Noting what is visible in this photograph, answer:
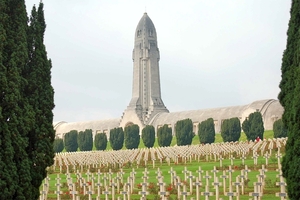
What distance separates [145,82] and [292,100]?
57855mm

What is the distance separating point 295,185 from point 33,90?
19.0ft

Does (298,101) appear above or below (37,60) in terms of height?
below

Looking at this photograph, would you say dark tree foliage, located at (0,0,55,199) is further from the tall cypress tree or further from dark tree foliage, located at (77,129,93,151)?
dark tree foliage, located at (77,129,93,151)

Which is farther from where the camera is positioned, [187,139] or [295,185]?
[187,139]

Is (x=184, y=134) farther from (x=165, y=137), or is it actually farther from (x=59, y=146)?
(x=59, y=146)

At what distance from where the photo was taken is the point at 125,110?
6712cm

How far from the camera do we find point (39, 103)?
34.1 ft

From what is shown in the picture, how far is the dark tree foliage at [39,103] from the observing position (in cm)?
1009

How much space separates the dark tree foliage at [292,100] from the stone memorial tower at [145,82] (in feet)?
179

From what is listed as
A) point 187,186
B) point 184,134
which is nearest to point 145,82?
point 184,134

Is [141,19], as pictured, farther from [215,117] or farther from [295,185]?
[295,185]

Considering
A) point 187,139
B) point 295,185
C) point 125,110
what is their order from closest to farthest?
point 295,185 → point 187,139 → point 125,110

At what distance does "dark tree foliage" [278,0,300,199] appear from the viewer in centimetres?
853

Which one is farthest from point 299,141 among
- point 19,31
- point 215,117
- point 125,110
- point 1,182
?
point 125,110
